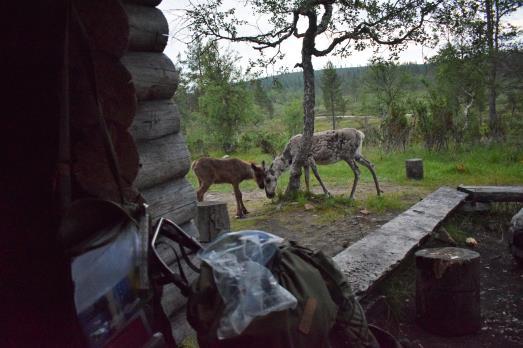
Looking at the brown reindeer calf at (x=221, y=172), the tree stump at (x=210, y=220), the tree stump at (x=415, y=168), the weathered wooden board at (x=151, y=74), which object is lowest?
the tree stump at (x=415, y=168)

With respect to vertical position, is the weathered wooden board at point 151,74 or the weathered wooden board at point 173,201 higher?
the weathered wooden board at point 151,74

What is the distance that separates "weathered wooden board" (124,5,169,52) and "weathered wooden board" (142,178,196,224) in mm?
1057

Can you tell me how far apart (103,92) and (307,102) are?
8435 mm

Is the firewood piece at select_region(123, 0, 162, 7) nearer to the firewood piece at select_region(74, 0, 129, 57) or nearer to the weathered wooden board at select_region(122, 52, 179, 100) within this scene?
the weathered wooden board at select_region(122, 52, 179, 100)

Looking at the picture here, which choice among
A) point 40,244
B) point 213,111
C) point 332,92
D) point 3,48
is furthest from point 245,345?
point 332,92

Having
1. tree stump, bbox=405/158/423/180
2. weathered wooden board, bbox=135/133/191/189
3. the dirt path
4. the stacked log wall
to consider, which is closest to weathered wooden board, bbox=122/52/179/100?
the stacked log wall

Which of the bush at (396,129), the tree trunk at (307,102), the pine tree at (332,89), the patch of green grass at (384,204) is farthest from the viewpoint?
the pine tree at (332,89)

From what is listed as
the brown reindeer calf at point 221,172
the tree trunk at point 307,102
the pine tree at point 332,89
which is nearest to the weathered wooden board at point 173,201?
the brown reindeer calf at point 221,172

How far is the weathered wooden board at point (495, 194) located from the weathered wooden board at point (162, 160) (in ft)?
19.9

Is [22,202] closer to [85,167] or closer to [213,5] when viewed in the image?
[85,167]

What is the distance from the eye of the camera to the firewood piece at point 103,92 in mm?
2047

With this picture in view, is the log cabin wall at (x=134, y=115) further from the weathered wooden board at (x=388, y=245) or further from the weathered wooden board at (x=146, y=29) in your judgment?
the weathered wooden board at (x=388, y=245)

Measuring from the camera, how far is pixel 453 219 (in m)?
7.60

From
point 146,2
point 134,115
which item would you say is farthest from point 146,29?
point 134,115
